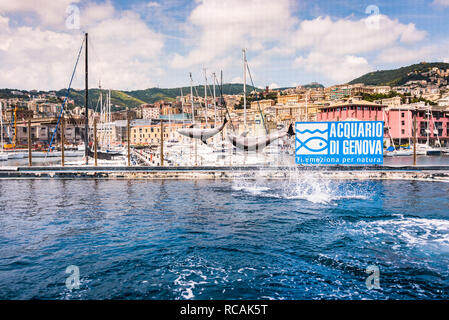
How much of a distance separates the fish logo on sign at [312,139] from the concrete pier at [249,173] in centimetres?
226

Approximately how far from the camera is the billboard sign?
22.6 metres

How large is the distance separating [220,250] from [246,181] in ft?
46.4

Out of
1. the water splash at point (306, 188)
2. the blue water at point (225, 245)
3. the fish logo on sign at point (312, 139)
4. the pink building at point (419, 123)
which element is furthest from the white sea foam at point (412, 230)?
the pink building at point (419, 123)

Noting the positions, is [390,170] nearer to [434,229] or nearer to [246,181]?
[246,181]

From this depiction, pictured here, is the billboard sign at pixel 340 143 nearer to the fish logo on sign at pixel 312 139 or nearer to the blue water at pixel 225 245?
the fish logo on sign at pixel 312 139

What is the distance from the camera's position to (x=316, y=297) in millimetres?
6629

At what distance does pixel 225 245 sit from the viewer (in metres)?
9.85

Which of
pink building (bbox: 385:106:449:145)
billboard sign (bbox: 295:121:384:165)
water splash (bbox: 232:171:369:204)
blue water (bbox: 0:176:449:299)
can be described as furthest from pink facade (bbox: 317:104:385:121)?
blue water (bbox: 0:176:449:299)

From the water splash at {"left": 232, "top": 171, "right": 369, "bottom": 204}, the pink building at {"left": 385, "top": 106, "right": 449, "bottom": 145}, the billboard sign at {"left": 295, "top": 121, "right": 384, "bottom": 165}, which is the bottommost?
the water splash at {"left": 232, "top": 171, "right": 369, "bottom": 204}

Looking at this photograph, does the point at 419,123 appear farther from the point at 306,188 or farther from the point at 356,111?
the point at 306,188

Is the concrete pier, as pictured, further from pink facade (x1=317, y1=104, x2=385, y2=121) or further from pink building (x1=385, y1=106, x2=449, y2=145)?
pink building (x1=385, y1=106, x2=449, y2=145)

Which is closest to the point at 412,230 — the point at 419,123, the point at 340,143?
the point at 340,143

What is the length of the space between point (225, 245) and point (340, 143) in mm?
15692
